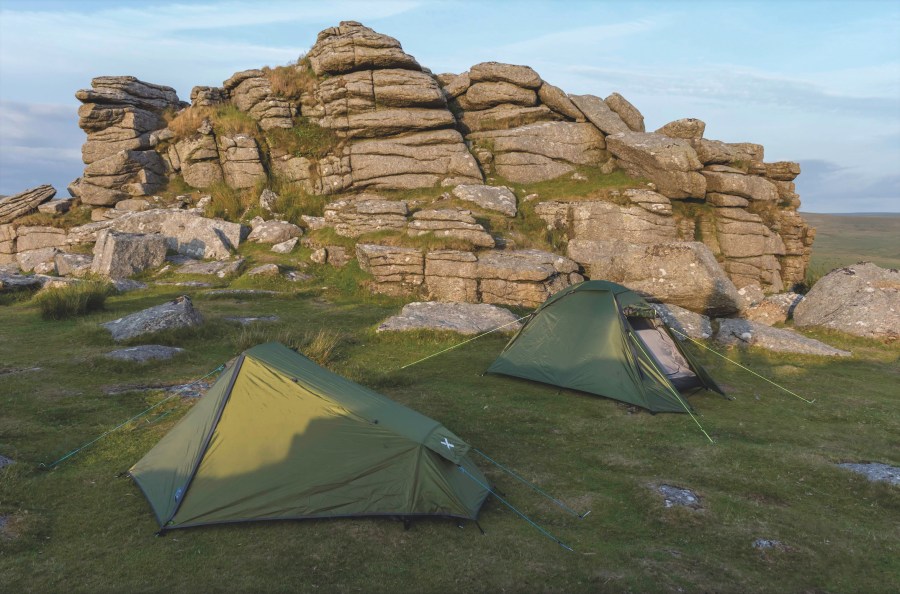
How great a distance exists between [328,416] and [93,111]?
33.4 meters

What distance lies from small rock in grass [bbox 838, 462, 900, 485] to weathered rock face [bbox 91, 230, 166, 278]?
2668 cm

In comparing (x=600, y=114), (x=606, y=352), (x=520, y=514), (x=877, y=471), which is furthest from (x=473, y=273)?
(x=600, y=114)

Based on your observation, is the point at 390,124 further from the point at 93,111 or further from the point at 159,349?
the point at 159,349

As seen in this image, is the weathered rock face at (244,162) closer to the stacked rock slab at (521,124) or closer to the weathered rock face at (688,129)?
the stacked rock slab at (521,124)

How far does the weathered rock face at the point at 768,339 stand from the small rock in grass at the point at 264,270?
58.6ft

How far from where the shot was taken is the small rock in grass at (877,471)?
8705 mm

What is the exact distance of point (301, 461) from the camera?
295 inches

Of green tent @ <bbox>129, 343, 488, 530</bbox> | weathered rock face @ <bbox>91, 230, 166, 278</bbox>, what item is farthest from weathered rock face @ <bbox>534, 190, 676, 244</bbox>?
green tent @ <bbox>129, 343, 488, 530</bbox>

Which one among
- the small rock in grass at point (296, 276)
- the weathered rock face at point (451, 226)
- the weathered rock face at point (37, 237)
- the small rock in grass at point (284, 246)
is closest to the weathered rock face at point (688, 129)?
the weathered rock face at point (451, 226)

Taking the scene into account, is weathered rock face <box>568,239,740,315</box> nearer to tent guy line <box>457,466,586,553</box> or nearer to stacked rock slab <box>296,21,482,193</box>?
stacked rock slab <box>296,21,482,193</box>

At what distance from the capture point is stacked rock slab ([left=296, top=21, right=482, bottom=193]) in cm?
3009

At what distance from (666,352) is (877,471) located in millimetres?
5075

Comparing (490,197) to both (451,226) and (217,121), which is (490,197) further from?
(217,121)

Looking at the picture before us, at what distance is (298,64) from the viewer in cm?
3397
